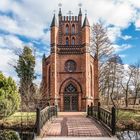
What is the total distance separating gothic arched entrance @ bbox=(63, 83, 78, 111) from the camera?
4250cm

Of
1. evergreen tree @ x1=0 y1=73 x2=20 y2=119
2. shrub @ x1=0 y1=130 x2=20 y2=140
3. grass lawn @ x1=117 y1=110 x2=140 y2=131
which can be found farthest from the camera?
grass lawn @ x1=117 y1=110 x2=140 y2=131

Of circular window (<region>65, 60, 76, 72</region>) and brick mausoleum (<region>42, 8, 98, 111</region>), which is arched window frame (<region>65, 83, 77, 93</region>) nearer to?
brick mausoleum (<region>42, 8, 98, 111</region>)

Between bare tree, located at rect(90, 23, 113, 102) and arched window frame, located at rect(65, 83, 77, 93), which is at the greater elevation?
bare tree, located at rect(90, 23, 113, 102)

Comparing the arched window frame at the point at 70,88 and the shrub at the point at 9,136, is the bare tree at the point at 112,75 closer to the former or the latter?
the arched window frame at the point at 70,88

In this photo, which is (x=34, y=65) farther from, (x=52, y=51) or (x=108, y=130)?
(x=108, y=130)

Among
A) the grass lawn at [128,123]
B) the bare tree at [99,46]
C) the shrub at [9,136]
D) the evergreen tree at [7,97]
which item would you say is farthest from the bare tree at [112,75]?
the shrub at [9,136]

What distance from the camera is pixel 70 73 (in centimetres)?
4338

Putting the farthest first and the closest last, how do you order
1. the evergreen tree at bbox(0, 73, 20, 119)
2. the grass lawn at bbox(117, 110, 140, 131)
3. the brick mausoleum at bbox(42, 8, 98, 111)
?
the brick mausoleum at bbox(42, 8, 98, 111) < the grass lawn at bbox(117, 110, 140, 131) < the evergreen tree at bbox(0, 73, 20, 119)

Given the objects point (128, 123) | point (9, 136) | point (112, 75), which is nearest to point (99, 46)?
point (112, 75)

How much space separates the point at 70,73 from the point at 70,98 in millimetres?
3477

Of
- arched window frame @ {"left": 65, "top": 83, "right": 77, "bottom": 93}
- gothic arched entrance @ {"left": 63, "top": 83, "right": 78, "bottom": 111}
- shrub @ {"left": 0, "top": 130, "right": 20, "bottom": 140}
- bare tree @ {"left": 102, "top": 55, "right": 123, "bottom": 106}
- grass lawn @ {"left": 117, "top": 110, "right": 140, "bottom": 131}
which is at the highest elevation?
bare tree @ {"left": 102, "top": 55, "right": 123, "bottom": 106}

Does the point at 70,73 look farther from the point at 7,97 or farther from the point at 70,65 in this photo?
the point at 7,97

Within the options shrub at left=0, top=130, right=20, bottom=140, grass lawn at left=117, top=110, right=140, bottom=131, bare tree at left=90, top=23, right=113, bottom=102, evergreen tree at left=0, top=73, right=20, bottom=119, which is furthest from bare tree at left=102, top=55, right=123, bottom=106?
shrub at left=0, top=130, right=20, bottom=140

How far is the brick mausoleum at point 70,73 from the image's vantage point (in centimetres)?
4247
